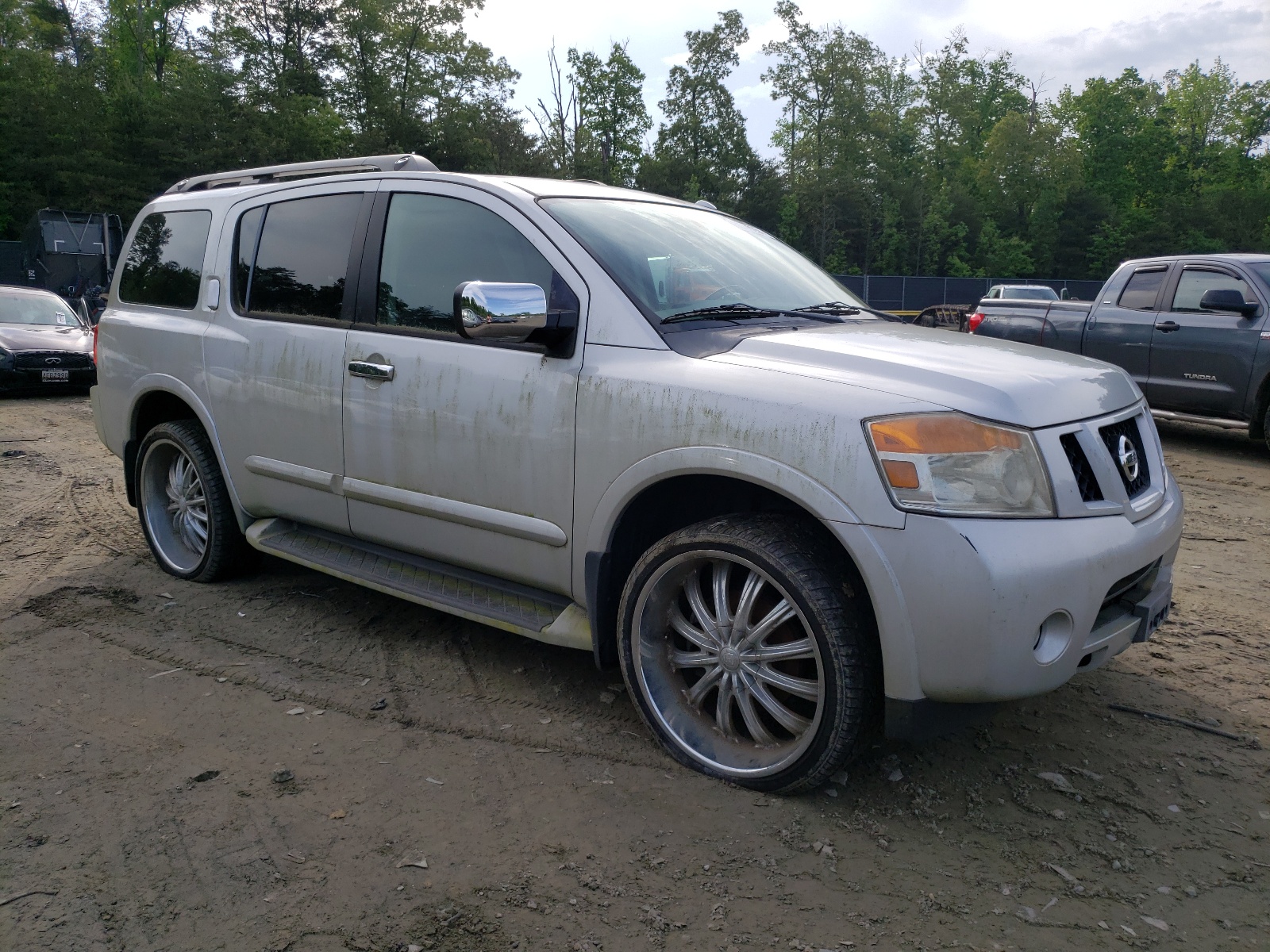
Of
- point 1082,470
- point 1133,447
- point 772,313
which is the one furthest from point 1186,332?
point 1082,470

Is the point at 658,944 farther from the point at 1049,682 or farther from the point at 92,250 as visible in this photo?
the point at 92,250

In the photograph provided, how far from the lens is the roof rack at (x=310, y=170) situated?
408 cm

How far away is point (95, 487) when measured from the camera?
7.27 m

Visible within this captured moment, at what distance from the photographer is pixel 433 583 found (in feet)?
12.2

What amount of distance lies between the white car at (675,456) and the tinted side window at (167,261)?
12cm

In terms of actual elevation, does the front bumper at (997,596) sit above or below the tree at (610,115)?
below

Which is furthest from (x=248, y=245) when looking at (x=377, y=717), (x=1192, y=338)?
(x=1192, y=338)

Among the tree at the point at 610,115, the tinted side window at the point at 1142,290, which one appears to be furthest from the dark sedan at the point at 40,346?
the tree at the point at 610,115

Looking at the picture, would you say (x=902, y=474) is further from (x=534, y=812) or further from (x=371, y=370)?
(x=371, y=370)

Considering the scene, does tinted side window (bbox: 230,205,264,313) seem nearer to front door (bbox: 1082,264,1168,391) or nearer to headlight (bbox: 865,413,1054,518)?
headlight (bbox: 865,413,1054,518)

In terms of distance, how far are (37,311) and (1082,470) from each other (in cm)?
1498

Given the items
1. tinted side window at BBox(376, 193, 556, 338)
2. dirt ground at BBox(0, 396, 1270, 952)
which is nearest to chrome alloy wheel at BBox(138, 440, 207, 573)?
dirt ground at BBox(0, 396, 1270, 952)

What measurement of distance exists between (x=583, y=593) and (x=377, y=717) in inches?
35.4

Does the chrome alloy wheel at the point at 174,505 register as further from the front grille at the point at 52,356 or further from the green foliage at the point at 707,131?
the green foliage at the point at 707,131
